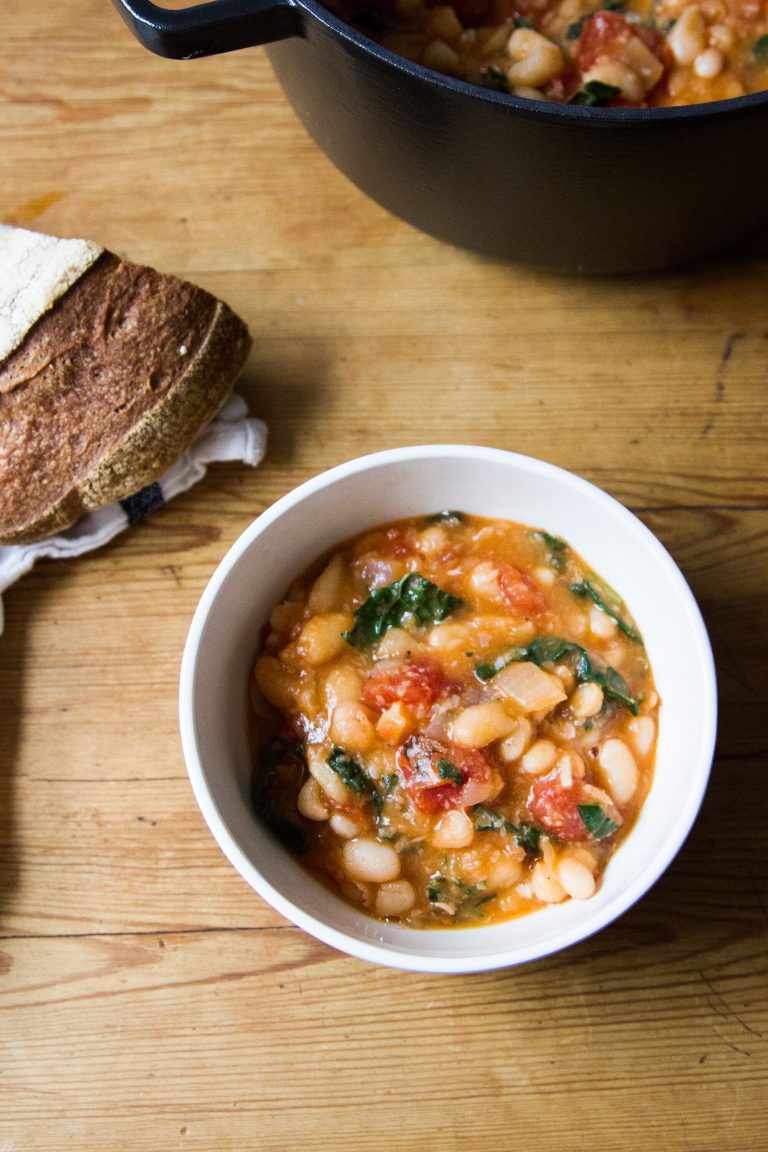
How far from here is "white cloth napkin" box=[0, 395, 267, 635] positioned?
202 centimetres

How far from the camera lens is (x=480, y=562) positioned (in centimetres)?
180

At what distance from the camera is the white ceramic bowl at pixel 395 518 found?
158 cm

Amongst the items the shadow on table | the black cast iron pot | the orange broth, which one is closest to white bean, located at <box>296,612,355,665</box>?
the orange broth

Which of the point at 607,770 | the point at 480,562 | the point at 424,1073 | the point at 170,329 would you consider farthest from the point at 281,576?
the point at 424,1073

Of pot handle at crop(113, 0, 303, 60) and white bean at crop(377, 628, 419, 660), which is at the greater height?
pot handle at crop(113, 0, 303, 60)

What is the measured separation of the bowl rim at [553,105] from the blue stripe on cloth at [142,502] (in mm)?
858

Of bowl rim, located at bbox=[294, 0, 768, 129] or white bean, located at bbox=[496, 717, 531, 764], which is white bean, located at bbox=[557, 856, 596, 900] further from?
bowl rim, located at bbox=[294, 0, 768, 129]

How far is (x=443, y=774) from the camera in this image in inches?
64.7

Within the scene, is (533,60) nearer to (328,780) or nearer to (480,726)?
(480,726)

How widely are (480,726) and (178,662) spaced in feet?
2.21

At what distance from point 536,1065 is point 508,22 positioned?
1.89 m

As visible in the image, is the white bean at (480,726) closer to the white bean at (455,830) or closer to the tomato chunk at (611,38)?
the white bean at (455,830)

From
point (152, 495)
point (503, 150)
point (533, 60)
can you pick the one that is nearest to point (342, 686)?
point (152, 495)

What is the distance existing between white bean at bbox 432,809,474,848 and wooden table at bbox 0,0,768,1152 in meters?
0.43
